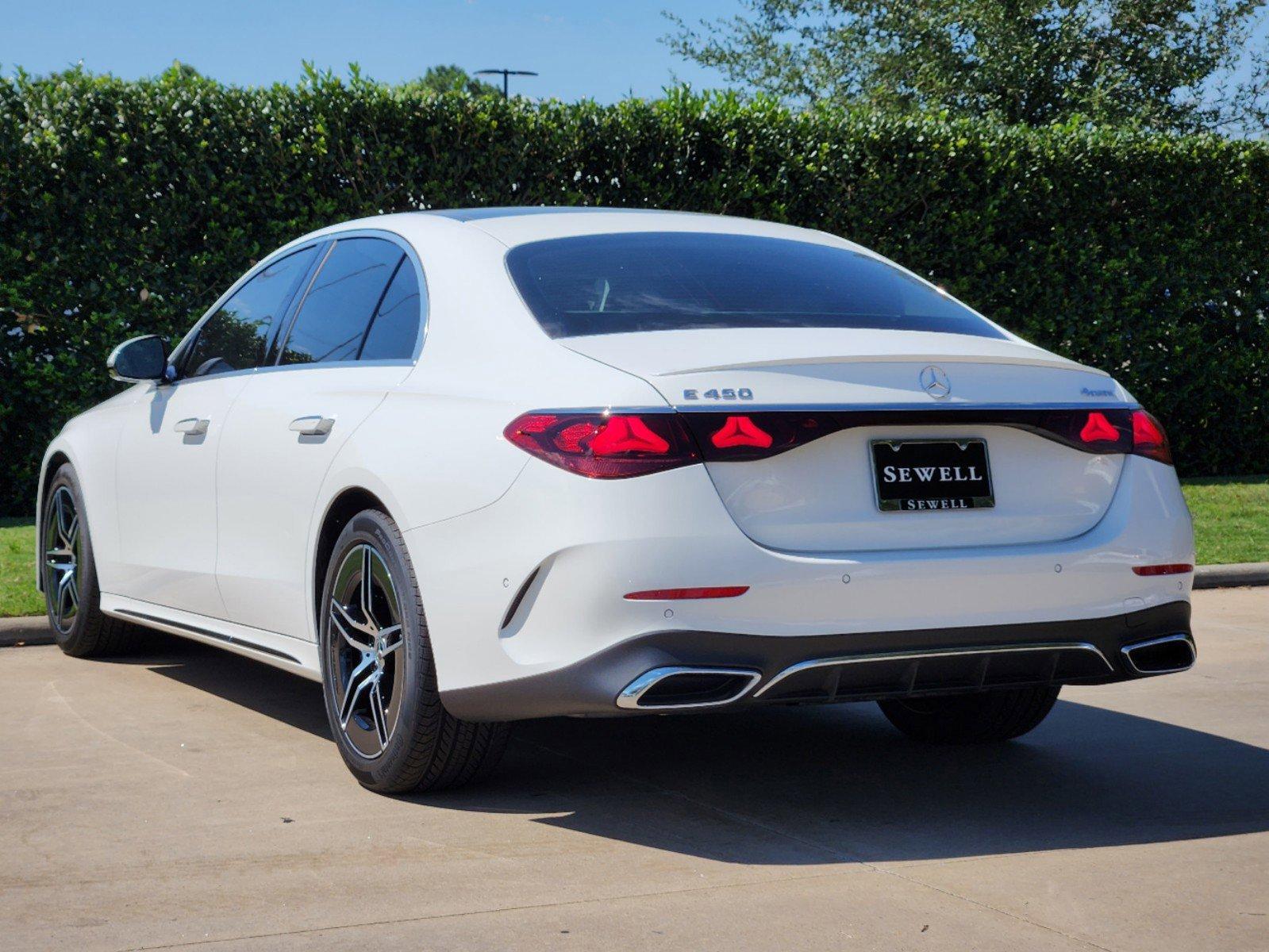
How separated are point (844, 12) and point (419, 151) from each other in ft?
41.2

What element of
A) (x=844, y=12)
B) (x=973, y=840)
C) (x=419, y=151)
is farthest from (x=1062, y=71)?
(x=973, y=840)

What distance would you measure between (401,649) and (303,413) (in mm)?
948

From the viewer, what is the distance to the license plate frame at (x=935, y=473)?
420cm

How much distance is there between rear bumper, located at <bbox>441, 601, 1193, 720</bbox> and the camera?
4.03m

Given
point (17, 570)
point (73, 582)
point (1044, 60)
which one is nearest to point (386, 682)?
point (73, 582)

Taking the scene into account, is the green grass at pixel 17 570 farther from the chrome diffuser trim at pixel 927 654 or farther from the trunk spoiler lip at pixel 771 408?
the chrome diffuser trim at pixel 927 654

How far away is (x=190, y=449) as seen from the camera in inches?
235

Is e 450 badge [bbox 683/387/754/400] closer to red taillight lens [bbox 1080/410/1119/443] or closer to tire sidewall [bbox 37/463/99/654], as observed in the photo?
red taillight lens [bbox 1080/410/1119/443]

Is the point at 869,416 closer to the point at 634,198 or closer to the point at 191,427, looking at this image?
the point at 191,427

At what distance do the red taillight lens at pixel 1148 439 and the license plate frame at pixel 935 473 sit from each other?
1.70 ft

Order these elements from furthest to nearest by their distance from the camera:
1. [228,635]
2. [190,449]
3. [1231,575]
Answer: [1231,575]
[190,449]
[228,635]

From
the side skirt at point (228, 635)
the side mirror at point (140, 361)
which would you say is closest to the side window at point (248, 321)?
the side mirror at point (140, 361)

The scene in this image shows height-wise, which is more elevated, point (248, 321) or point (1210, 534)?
point (248, 321)

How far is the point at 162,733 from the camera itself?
227 inches
